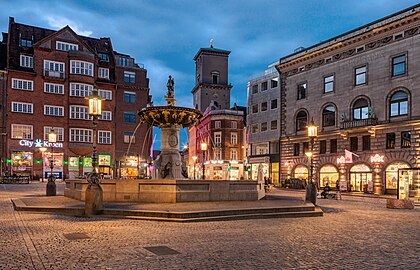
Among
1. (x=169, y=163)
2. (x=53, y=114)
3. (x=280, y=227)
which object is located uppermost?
(x=53, y=114)

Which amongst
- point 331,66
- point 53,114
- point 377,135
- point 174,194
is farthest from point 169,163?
point 53,114

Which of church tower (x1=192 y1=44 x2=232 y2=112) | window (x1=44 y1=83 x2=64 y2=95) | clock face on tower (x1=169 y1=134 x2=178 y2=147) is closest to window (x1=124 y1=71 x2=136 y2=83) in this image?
window (x1=44 y1=83 x2=64 y2=95)

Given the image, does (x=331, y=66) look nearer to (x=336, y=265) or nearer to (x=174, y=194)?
(x=174, y=194)

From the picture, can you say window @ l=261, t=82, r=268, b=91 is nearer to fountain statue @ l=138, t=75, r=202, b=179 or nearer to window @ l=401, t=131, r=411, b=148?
window @ l=401, t=131, r=411, b=148

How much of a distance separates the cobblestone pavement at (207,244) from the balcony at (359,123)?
86.0ft

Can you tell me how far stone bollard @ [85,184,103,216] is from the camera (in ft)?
50.4

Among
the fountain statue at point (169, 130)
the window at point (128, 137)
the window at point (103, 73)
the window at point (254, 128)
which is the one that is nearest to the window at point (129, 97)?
the window at point (103, 73)

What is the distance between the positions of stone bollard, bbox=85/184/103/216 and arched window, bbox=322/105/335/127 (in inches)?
1397

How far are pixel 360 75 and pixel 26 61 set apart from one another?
45502 mm

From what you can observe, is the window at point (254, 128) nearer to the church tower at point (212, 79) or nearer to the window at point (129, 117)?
the window at point (129, 117)

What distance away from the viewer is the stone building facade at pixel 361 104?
3716cm

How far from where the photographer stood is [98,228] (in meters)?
12.5

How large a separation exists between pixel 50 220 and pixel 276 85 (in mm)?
46014

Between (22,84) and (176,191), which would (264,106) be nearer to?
(22,84)
